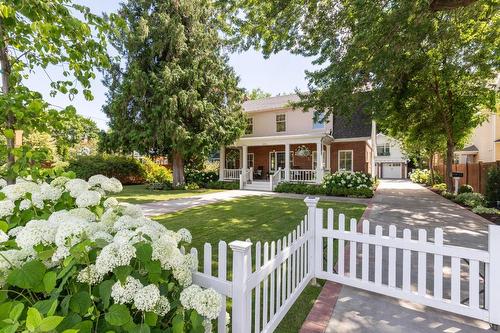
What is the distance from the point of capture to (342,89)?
877 cm

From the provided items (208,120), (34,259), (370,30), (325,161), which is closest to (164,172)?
(208,120)

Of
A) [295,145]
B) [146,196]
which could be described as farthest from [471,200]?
[146,196]

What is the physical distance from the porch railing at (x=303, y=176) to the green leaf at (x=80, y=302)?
52.7ft

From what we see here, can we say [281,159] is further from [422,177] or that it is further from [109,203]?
[109,203]

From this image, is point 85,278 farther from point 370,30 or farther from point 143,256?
point 370,30

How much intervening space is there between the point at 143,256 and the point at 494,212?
39.1 feet

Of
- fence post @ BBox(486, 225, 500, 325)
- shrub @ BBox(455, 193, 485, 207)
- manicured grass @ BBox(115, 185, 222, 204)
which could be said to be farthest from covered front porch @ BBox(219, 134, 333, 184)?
fence post @ BBox(486, 225, 500, 325)

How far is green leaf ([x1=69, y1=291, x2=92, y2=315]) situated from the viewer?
1.20 meters

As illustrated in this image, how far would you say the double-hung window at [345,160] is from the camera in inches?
727

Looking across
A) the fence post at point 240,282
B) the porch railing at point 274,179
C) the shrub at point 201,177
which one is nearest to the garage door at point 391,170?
the porch railing at point 274,179

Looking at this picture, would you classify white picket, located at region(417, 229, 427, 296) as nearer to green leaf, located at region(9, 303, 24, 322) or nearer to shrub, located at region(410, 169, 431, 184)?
green leaf, located at region(9, 303, 24, 322)

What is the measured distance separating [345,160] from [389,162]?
26032mm

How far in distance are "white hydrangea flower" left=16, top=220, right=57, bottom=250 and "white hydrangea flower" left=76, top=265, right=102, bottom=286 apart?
0.29 metres

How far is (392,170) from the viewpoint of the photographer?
40625 mm
